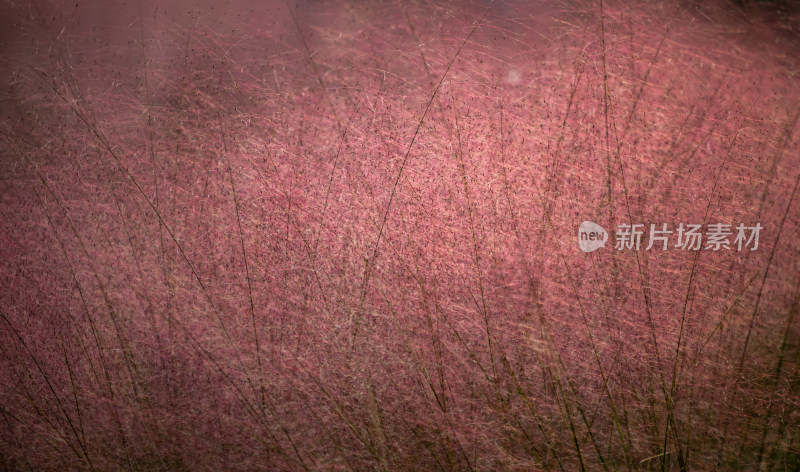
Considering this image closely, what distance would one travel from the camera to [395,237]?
127 cm

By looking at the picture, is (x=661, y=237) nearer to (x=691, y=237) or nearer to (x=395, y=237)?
(x=691, y=237)

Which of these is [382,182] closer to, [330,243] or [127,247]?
[330,243]

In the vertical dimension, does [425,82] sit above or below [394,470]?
above

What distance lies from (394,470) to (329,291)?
404mm

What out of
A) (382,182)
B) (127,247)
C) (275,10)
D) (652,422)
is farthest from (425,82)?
(652,422)

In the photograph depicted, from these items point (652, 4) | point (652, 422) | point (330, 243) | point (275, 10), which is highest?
point (652, 4)

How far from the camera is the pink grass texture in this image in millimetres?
1226

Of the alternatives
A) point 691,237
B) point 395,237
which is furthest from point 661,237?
point 395,237

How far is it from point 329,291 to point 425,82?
52 centimetres

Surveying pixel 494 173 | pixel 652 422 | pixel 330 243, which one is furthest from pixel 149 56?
pixel 652 422

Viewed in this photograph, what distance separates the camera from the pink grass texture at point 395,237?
4.02 ft

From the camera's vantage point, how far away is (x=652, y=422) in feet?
3.93

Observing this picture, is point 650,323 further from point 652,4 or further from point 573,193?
point 652,4

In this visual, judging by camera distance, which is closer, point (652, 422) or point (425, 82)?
point (652, 422)
